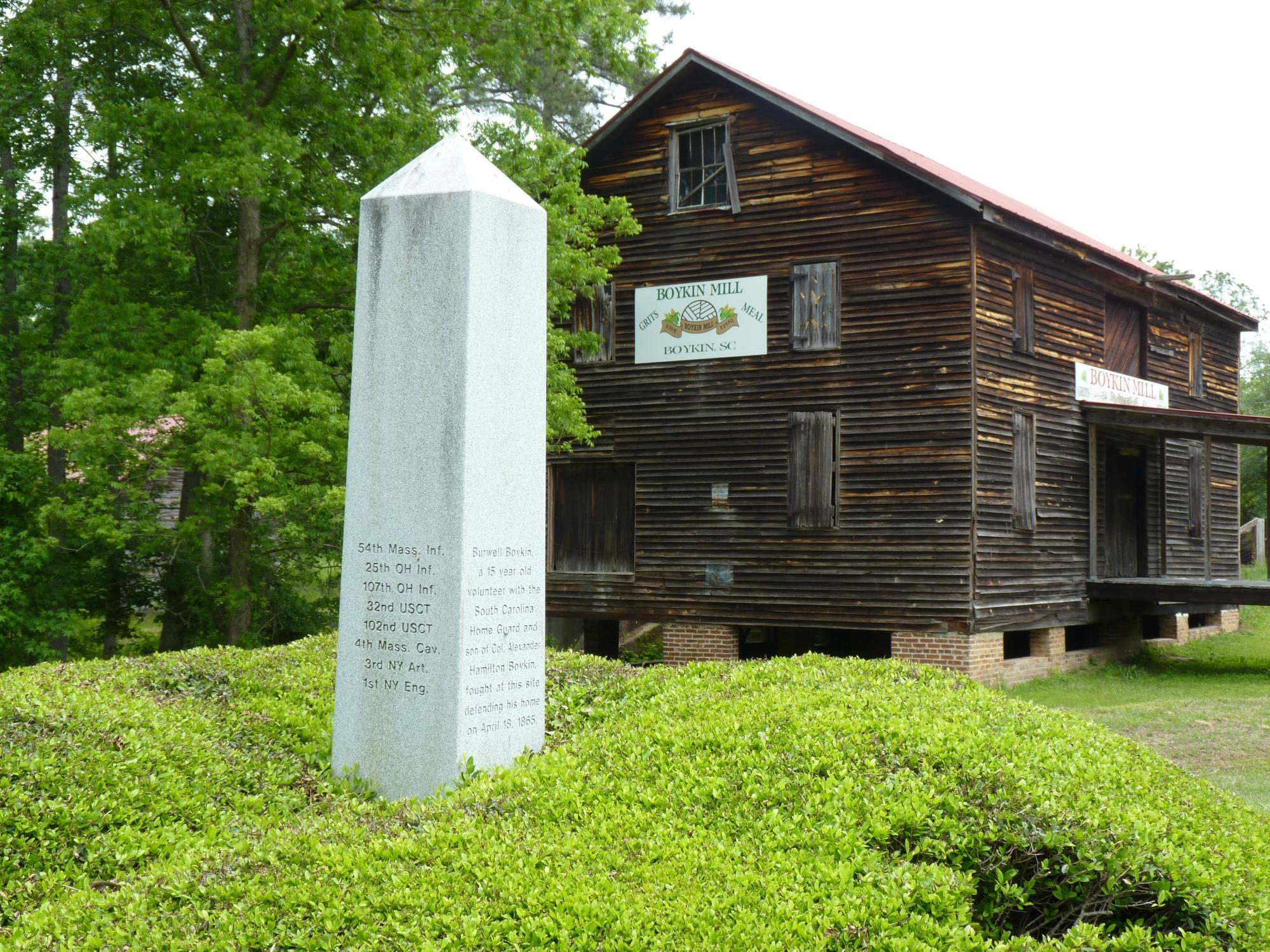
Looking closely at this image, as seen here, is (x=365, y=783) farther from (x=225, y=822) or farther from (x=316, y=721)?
(x=316, y=721)

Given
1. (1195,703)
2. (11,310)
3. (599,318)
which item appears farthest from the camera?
(599,318)

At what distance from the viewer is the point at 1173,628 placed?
24.9 meters

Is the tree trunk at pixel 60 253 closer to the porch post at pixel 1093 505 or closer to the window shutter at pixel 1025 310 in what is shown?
the window shutter at pixel 1025 310

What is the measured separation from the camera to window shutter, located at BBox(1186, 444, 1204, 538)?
25250 mm

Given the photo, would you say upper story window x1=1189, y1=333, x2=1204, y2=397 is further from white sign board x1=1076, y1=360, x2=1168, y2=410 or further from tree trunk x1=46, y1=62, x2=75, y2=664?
tree trunk x1=46, y1=62, x2=75, y2=664

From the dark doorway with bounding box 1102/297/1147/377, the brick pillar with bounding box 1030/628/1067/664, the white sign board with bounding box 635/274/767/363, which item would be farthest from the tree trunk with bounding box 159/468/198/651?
the dark doorway with bounding box 1102/297/1147/377

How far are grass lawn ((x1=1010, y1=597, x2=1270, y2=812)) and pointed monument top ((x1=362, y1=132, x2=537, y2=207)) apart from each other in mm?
6982

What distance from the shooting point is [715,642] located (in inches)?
771

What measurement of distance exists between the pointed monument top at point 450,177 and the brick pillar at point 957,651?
12419 mm

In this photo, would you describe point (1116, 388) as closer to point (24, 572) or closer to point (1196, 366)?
point (1196, 366)

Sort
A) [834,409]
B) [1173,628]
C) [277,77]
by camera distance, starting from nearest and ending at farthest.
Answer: [277,77], [834,409], [1173,628]

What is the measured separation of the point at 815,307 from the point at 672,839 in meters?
14.8

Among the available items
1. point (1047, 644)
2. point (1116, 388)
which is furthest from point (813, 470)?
point (1116, 388)

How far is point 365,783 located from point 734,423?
13.5 metres
